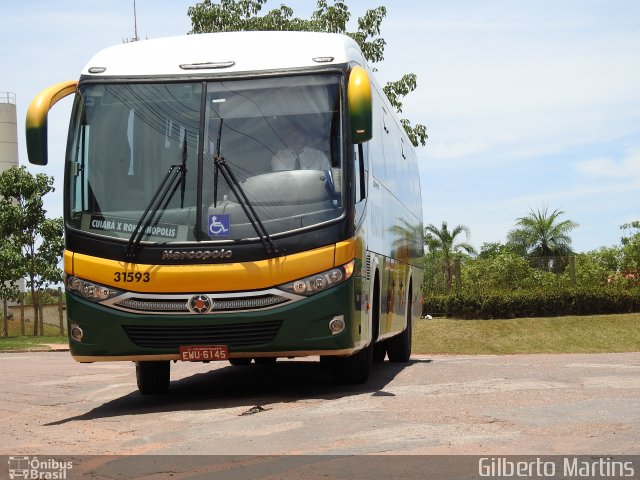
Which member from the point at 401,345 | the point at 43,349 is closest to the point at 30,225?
the point at 43,349

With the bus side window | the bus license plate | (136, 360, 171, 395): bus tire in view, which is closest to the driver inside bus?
the bus side window

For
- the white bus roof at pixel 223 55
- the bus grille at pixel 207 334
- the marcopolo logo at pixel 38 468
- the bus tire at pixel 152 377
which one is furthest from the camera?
the bus tire at pixel 152 377

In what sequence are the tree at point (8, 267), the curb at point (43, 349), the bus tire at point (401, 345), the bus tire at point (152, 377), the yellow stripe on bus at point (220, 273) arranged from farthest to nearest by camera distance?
the tree at point (8, 267) < the curb at point (43, 349) < the bus tire at point (401, 345) < the bus tire at point (152, 377) < the yellow stripe on bus at point (220, 273)

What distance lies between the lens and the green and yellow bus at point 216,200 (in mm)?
10688

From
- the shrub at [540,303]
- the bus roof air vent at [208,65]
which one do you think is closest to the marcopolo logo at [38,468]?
the bus roof air vent at [208,65]

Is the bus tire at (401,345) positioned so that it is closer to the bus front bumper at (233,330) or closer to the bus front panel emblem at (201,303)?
the bus front bumper at (233,330)

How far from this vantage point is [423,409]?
9.33 meters

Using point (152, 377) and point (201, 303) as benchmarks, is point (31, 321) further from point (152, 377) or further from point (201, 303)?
point (201, 303)

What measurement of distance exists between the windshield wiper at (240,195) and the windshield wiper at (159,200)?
1.07 ft

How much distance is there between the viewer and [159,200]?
10.9 metres

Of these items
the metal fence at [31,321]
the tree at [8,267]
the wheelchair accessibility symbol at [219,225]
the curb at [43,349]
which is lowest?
the metal fence at [31,321]

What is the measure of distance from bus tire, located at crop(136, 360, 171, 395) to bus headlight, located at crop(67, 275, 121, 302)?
1917 mm

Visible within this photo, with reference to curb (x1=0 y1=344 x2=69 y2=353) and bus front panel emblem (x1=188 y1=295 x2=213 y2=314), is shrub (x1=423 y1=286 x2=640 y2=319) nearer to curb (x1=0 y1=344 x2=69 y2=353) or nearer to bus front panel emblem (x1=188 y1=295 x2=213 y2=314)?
curb (x1=0 y1=344 x2=69 y2=353)

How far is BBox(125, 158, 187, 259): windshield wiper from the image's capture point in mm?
10781
